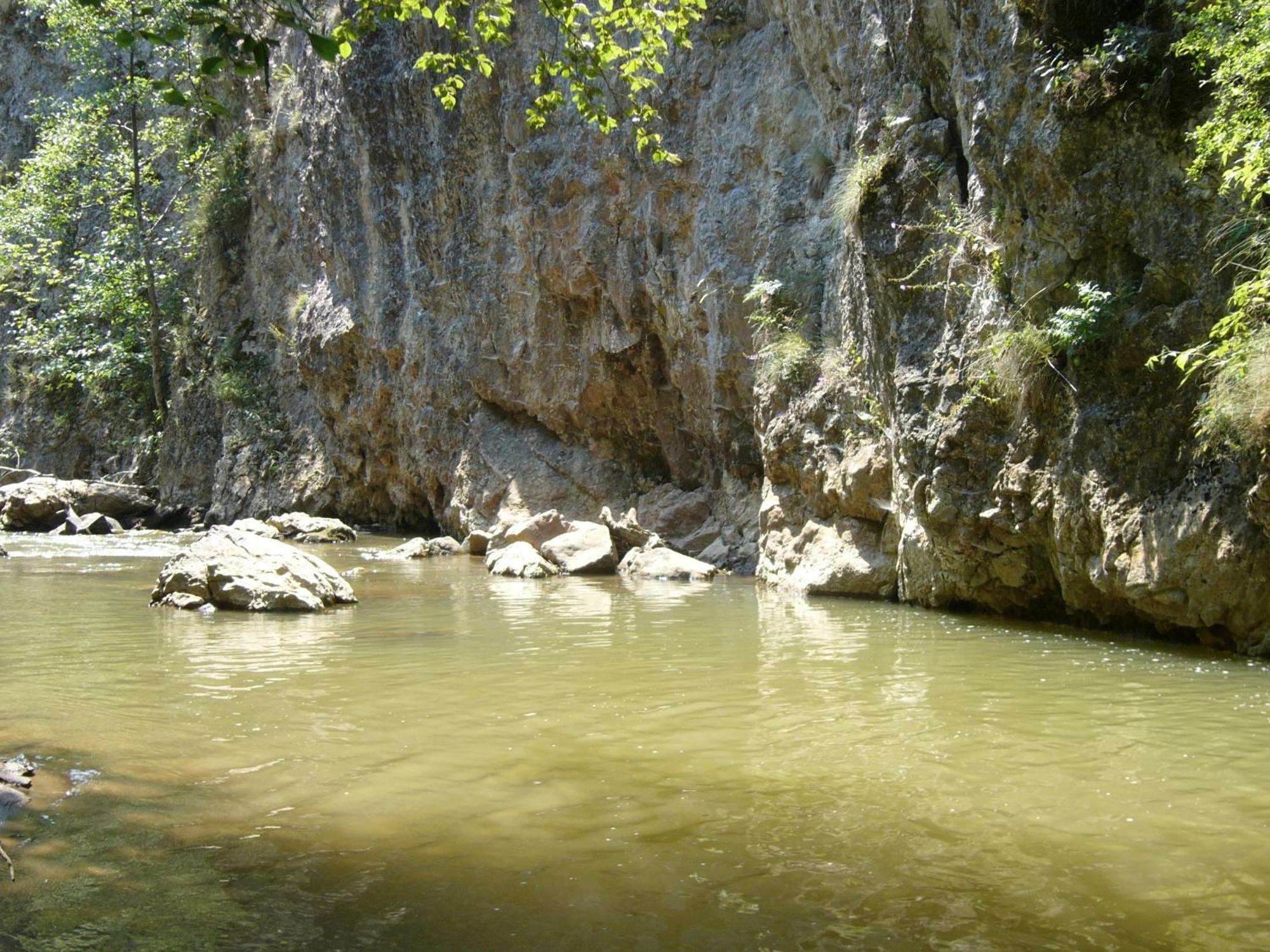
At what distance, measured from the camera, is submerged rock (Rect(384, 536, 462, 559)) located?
17.4 meters

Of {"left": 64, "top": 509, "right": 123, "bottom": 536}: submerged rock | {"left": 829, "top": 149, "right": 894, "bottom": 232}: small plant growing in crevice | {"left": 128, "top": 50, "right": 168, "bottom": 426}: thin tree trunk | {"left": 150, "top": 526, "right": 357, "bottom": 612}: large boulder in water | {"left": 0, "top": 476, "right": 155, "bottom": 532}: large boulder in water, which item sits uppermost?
{"left": 128, "top": 50, "right": 168, "bottom": 426}: thin tree trunk

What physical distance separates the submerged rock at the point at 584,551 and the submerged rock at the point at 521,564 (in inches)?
7.8

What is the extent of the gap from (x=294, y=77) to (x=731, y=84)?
13.5 meters

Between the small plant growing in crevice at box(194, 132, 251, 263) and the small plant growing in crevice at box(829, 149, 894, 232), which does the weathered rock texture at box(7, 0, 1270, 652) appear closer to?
the small plant growing in crevice at box(829, 149, 894, 232)

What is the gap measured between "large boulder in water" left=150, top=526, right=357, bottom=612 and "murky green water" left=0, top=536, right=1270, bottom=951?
6.70 ft

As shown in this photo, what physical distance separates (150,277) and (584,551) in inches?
726

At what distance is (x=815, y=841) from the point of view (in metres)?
3.54

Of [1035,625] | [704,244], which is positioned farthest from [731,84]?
[1035,625]

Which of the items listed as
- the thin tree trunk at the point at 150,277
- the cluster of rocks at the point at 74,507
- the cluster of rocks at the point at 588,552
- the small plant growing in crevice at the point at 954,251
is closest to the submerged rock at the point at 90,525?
the cluster of rocks at the point at 74,507

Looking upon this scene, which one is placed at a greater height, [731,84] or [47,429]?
[731,84]

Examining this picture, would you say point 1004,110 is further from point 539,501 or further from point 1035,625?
point 539,501

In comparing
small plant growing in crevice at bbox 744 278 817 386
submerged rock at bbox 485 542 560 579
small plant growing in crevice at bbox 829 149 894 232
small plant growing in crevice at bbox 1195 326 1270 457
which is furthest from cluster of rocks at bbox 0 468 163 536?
small plant growing in crevice at bbox 1195 326 1270 457

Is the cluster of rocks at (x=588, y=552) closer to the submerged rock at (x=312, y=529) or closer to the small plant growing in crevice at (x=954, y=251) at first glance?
the small plant growing in crevice at (x=954, y=251)

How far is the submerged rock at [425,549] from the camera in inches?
685
